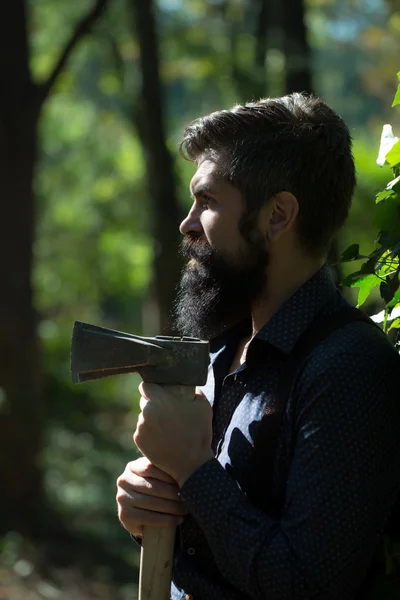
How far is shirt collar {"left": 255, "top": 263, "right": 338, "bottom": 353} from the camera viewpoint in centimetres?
230

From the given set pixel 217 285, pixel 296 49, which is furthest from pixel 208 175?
pixel 296 49

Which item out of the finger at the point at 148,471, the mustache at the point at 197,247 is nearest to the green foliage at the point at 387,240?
the mustache at the point at 197,247

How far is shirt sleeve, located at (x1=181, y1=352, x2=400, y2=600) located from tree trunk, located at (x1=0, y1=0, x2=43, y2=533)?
6.99 metres

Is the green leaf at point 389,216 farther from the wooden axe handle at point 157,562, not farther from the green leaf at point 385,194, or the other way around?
the wooden axe handle at point 157,562

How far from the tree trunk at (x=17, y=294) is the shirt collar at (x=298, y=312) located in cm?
676

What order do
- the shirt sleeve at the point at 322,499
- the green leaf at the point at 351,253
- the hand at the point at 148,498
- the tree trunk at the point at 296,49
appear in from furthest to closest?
the tree trunk at the point at 296,49, the green leaf at the point at 351,253, the hand at the point at 148,498, the shirt sleeve at the point at 322,499

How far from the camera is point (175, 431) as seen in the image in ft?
7.14

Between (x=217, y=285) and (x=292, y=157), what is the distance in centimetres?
38

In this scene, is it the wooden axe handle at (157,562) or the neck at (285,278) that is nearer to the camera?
the wooden axe handle at (157,562)

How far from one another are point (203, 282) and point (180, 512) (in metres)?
0.60

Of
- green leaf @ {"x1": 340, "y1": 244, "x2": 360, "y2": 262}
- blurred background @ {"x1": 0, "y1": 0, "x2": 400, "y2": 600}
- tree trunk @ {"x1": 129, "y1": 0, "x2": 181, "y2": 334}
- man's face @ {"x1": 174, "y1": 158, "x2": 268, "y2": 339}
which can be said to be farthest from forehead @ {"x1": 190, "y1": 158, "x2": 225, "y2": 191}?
tree trunk @ {"x1": 129, "y1": 0, "x2": 181, "y2": 334}

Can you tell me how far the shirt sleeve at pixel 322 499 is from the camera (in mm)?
1993

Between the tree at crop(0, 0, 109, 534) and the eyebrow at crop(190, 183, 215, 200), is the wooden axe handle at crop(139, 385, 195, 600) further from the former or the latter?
the tree at crop(0, 0, 109, 534)

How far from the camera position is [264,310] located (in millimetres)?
2496
